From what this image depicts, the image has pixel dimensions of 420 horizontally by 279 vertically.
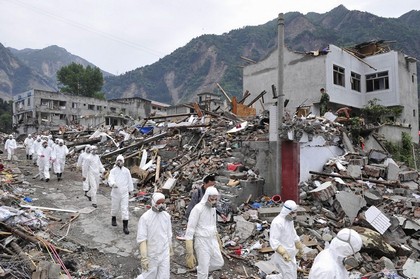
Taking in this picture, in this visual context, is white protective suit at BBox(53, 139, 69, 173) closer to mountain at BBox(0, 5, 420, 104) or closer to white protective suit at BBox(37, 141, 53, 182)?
white protective suit at BBox(37, 141, 53, 182)

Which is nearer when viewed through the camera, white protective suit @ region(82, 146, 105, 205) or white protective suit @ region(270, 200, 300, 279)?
white protective suit @ region(270, 200, 300, 279)

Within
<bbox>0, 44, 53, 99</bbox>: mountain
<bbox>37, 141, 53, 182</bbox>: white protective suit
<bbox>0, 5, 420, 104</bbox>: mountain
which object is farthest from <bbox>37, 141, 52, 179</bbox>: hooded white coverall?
<bbox>0, 44, 53, 99</bbox>: mountain

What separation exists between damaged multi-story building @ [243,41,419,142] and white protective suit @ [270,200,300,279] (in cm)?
1438

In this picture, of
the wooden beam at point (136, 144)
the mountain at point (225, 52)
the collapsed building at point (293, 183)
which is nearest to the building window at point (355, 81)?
the collapsed building at point (293, 183)

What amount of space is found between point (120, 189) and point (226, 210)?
9.26ft

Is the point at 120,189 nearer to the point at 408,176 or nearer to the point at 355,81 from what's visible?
the point at 408,176

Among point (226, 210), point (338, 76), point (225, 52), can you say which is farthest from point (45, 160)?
point (225, 52)

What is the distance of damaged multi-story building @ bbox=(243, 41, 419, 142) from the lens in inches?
727

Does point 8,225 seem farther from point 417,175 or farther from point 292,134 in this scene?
point 417,175

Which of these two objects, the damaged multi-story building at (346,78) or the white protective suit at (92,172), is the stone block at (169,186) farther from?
the damaged multi-story building at (346,78)

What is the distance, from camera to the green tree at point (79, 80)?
160 feet

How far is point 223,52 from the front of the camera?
255 feet

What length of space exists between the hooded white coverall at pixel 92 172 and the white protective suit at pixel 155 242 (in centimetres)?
457

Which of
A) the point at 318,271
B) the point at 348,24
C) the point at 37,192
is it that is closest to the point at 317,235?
the point at 318,271
